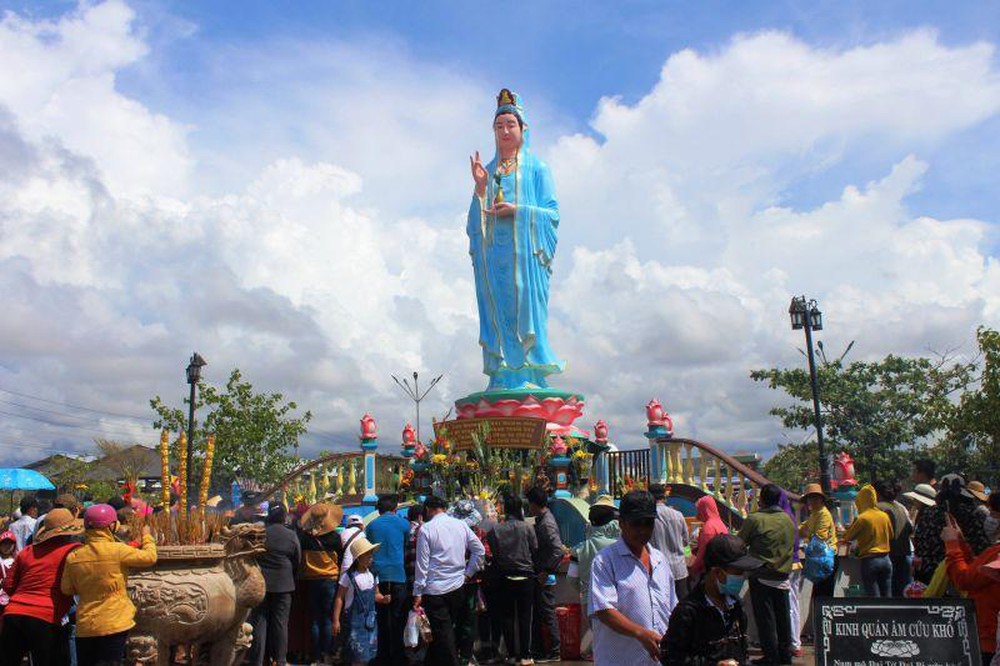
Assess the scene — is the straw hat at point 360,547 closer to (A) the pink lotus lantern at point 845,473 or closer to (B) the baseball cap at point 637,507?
(B) the baseball cap at point 637,507

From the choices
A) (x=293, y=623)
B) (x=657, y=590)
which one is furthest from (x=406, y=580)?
(x=657, y=590)

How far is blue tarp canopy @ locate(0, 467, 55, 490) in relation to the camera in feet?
49.7

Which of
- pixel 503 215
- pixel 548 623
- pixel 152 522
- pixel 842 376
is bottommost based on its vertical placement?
pixel 548 623

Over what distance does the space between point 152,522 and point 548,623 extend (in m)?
3.43

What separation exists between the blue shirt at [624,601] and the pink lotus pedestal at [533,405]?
13.5m

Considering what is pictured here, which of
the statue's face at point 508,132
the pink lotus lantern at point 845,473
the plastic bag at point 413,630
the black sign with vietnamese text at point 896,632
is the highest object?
the statue's face at point 508,132

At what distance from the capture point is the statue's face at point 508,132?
19469mm

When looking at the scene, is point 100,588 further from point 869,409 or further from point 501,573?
point 869,409

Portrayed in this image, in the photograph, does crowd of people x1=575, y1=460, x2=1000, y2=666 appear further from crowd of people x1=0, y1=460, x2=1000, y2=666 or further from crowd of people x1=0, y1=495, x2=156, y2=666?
crowd of people x1=0, y1=495, x2=156, y2=666

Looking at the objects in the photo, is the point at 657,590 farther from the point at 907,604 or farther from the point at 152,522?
the point at 152,522

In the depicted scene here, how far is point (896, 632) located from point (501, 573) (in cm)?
381

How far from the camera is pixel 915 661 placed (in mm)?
4051

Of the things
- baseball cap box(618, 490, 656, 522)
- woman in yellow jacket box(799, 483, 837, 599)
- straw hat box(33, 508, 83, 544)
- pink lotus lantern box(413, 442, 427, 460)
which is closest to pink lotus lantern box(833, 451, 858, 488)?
woman in yellow jacket box(799, 483, 837, 599)

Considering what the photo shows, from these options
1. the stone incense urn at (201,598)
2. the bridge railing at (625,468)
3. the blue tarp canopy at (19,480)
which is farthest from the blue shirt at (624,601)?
the blue tarp canopy at (19,480)
